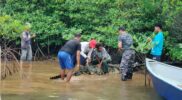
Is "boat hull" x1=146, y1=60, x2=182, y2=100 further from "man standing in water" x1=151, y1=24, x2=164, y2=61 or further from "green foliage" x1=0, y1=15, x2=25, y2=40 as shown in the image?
"green foliage" x1=0, y1=15, x2=25, y2=40

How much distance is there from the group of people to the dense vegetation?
0.75m

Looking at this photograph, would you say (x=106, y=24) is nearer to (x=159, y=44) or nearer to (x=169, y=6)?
(x=169, y=6)

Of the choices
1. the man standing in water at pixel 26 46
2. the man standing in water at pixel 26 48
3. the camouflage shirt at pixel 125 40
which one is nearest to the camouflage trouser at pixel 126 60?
the camouflage shirt at pixel 125 40

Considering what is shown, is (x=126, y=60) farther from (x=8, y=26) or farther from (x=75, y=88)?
(x=8, y=26)

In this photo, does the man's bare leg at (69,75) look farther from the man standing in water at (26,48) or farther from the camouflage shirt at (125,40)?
the man standing in water at (26,48)

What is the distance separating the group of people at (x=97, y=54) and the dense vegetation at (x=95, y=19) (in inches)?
29.7

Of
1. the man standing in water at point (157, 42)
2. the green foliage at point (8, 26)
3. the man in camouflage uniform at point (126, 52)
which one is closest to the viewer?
the green foliage at point (8, 26)

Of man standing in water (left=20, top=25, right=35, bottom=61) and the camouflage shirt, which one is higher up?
the camouflage shirt

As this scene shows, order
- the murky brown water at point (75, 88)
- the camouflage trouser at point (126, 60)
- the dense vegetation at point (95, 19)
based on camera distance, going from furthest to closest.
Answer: the dense vegetation at point (95, 19)
the camouflage trouser at point (126, 60)
the murky brown water at point (75, 88)

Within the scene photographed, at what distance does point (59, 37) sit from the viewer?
2062 cm

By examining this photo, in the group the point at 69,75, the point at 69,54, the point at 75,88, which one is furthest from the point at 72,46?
the point at 75,88

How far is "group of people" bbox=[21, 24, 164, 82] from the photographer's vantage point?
1382cm

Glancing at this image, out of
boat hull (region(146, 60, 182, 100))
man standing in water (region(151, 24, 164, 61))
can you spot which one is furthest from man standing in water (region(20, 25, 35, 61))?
boat hull (region(146, 60, 182, 100))

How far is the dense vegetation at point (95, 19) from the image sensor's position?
1647 centimetres
